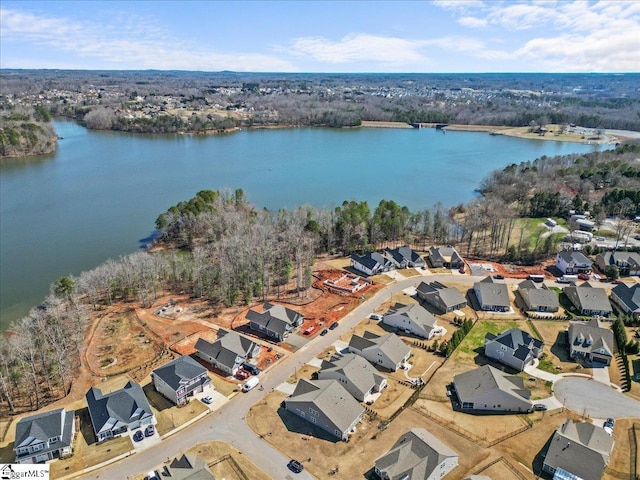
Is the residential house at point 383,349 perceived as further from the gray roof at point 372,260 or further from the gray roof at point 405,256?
the gray roof at point 405,256

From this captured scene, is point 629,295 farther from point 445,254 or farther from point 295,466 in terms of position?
point 295,466

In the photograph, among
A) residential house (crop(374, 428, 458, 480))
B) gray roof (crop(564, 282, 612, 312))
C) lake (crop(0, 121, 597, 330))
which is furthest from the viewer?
lake (crop(0, 121, 597, 330))

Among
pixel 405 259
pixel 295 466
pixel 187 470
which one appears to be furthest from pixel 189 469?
pixel 405 259

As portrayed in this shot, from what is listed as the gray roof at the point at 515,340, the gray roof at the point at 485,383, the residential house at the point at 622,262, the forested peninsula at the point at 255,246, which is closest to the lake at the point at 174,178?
the forested peninsula at the point at 255,246

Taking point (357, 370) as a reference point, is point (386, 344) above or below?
above

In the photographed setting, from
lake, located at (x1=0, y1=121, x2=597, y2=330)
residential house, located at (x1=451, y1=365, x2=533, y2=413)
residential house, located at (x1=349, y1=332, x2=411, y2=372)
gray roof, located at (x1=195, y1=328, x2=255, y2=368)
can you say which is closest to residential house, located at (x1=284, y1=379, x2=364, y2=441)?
residential house, located at (x1=349, y1=332, x2=411, y2=372)

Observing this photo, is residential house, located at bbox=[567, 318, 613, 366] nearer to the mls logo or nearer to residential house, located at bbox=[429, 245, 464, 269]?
residential house, located at bbox=[429, 245, 464, 269]

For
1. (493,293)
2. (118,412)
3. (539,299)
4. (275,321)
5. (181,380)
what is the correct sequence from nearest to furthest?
(118,412) < (181,380) < (275,321) < (539,299) < (493,293)
